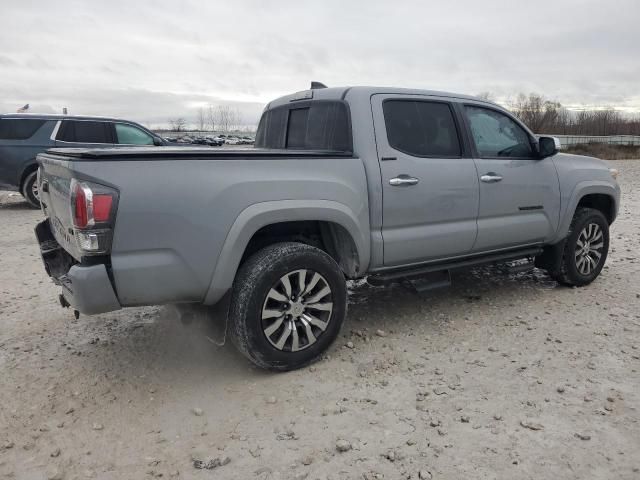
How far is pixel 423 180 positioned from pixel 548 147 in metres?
1.58

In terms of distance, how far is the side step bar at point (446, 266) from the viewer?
399cm

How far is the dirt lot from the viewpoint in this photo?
2609mm

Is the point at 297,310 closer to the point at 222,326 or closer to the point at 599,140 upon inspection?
the point at 222,326

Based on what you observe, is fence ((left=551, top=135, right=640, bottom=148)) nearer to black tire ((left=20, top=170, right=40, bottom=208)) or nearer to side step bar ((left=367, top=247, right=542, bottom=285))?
black tire ((left=20, top=170, right=40, bottom=208))

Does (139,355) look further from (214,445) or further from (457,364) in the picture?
(457,364)

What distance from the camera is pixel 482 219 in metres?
4.43

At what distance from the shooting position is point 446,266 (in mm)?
4293

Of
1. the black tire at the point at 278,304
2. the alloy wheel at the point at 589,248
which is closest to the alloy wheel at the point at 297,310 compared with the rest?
the black tire at the point at 278,304

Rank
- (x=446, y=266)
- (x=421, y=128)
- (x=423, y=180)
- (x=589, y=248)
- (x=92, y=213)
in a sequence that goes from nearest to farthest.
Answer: (x=92, y=213)
(x=423, y=180)
(x=421, y=128)
(x=446, y=266)
(x=589, y=248)

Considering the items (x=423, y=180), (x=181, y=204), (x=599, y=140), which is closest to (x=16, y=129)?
(x=181, y=204)

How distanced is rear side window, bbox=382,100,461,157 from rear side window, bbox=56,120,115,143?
8.47m

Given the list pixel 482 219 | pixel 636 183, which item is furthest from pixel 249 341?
pixel 636 183

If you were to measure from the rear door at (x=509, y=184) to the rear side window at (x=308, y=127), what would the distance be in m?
1.22

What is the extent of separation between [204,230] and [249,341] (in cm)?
76
